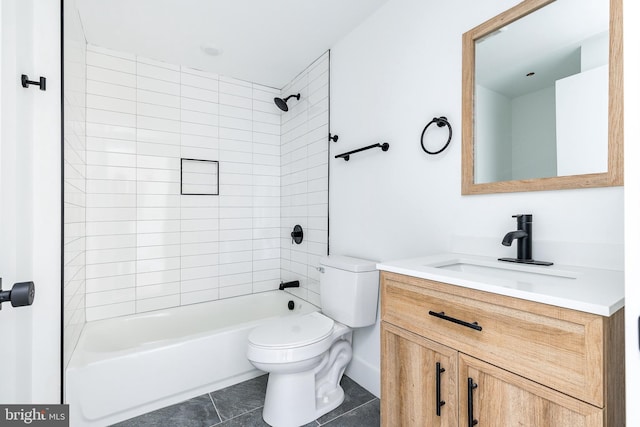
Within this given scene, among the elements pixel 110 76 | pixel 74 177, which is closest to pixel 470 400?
pixel 74 177

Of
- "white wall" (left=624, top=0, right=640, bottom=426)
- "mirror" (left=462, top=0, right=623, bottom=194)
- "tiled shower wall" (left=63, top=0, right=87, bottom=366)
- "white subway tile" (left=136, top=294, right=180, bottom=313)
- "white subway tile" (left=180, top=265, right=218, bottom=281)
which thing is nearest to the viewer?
"white wall" (left=624, top=0, right=640, bottom=426)

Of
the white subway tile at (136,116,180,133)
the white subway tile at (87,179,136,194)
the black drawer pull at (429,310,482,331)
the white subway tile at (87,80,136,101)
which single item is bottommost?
the black drawer pull at (429,310,482,331)

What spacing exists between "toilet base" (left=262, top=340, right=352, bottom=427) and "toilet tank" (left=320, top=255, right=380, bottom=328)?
0.27 metres

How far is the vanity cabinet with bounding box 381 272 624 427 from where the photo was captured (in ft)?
2.23

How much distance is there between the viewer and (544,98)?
1172mm

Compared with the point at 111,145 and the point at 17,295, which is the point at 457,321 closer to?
the point at 17,295

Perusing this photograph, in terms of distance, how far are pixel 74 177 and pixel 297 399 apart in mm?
1811

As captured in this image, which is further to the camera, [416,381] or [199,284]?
[199,284]

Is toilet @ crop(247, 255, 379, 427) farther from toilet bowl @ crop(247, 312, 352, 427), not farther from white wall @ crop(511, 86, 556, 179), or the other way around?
white wall @ crop(511, 86, 556, 179)

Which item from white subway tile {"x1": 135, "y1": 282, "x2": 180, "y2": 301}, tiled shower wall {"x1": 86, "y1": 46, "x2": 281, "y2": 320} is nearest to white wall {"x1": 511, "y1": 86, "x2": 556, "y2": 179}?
tiled shower wall {"x1": 86, "y1": 46, "x2": 281, "y2": 320}

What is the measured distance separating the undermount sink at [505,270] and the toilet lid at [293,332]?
82 cm

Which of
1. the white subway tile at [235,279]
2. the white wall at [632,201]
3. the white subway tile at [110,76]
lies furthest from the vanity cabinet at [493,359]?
the white subway tile at [110,76]

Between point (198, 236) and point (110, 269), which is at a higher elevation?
point (198, 236)

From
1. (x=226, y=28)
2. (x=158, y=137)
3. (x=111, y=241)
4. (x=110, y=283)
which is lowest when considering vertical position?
(x=110, y=283)
